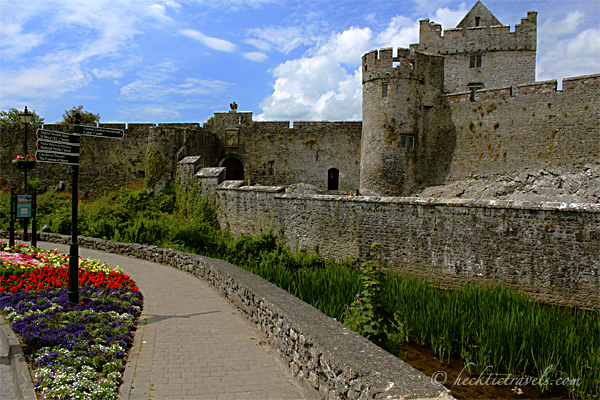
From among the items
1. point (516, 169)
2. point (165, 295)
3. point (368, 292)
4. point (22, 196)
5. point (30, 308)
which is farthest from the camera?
point (516, 169)

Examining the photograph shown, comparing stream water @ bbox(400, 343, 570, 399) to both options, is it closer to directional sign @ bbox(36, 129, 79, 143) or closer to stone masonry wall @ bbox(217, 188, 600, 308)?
stone masonry wall @ bbox(217, 188, 600, 308)

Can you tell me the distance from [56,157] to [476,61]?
2468 centimetres

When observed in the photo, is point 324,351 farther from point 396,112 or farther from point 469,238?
point 396,112

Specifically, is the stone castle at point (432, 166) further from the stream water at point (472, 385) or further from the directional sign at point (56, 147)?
the directional sign at point (56, 147)

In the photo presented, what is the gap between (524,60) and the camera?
80.7 ft

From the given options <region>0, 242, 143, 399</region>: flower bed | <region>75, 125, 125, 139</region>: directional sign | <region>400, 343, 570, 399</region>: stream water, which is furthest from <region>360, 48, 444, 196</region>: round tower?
<region>75, 125, 125, 139</region>: directional sign

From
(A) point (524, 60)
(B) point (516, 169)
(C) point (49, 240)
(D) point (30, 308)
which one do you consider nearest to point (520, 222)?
(D) point (30, 308)

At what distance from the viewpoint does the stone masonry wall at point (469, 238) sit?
821 centimetres

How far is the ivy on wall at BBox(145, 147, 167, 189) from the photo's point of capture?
18.4 m

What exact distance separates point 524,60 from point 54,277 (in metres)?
26.0

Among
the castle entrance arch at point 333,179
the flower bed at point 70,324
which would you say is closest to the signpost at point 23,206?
the flower bed at point 70,324

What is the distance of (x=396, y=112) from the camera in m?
20.1

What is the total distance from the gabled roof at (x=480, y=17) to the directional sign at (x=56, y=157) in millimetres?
27538

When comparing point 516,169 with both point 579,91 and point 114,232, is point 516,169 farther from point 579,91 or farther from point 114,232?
point 114,232
